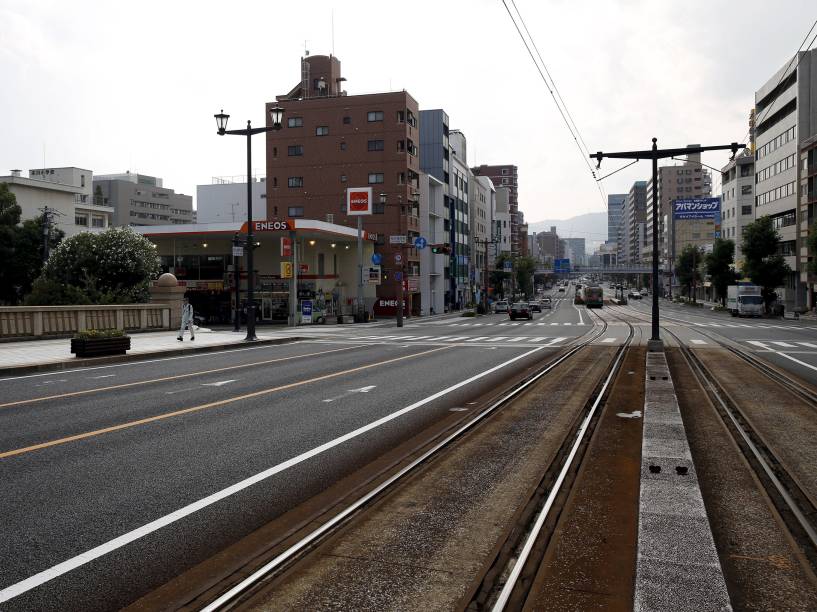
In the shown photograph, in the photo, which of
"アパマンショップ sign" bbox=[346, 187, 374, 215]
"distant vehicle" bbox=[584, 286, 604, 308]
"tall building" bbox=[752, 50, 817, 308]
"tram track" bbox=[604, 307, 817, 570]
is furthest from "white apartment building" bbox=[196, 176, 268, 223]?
"tram track" bbox=[604, 307, 817, 570]

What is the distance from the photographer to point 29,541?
5.64 m

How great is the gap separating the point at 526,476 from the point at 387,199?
6190cm

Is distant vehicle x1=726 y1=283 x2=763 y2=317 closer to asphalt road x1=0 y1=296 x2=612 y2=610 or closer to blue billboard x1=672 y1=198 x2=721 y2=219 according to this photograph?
blue billboard x1=672 y1=198 x2=721 y2=219

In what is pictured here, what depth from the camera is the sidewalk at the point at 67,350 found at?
18391 mm

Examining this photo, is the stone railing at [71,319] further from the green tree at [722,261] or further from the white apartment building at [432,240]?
the green tree at [722,261]

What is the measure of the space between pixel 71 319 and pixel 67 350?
6061 millimetres

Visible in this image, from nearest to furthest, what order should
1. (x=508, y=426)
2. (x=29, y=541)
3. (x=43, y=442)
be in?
(x=29, y=541), (x=43, y=442), (x=508, y=426)

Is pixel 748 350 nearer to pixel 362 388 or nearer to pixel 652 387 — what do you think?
pixel 652 387

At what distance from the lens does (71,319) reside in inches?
1109

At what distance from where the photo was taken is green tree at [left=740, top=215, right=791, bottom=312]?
6556 centimetres

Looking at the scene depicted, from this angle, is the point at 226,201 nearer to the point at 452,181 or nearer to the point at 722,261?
the point at 452,181

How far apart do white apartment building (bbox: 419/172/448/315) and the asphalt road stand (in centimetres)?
5759

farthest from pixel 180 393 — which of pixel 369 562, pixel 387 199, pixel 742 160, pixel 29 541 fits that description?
pixel 742 160

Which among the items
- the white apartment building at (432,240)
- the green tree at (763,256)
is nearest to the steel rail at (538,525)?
the green tree at (763,256)
